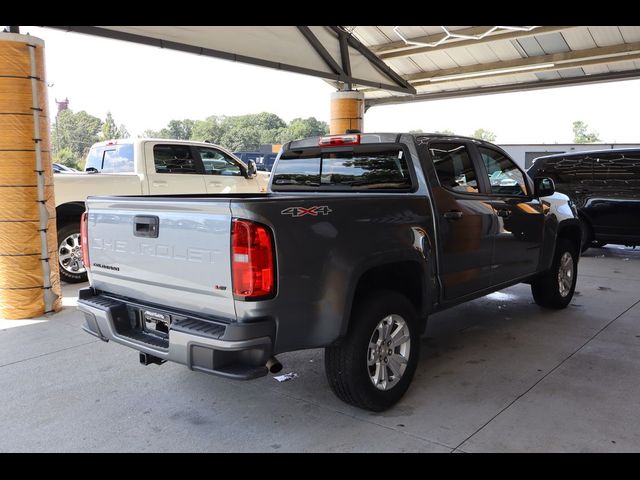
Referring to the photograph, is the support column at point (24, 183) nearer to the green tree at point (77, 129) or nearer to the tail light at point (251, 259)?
the tail light at point (251, 259)

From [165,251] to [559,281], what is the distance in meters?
4.58

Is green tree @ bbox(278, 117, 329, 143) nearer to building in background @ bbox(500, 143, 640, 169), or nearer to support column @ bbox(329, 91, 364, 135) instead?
building in background @ bbox(500, 143, 640, 169)

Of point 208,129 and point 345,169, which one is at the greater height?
point 208,129

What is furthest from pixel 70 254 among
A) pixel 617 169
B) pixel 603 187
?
pixel 617 169

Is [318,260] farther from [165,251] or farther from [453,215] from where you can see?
[453,215]

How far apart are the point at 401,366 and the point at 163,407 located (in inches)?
64.3

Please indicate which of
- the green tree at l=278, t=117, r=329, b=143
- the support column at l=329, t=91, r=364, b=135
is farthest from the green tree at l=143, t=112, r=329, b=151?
the support column at l=329, t=91, r=364, b=135

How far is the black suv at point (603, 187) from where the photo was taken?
9.33 metres

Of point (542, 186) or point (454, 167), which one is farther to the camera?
point (542, 186)

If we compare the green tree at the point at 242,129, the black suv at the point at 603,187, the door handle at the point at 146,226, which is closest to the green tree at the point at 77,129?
the green tree at the point at 242,129

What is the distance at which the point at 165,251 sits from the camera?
309 centimetres

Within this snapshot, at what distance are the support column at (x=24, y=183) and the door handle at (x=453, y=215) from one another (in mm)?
4302

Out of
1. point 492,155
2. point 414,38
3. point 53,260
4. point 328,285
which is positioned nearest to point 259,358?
point 328,285

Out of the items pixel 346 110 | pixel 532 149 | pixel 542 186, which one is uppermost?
pixel 346 110
